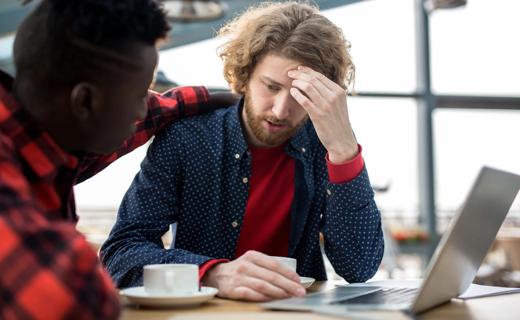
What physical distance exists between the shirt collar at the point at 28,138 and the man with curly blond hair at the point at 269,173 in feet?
1.50

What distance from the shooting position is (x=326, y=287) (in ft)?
4.04

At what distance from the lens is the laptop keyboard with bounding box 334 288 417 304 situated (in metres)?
0.99

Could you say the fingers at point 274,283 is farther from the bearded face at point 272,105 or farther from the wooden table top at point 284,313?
the bearded face at point 272,105

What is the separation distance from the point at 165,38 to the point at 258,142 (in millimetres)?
785

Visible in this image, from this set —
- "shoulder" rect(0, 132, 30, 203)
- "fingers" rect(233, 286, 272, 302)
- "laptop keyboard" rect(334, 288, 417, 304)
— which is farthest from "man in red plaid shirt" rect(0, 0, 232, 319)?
"laptop keyboard" rect(334, 288, 417, 304)

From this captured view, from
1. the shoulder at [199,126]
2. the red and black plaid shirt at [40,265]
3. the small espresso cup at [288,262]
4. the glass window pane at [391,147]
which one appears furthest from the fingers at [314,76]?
the glass window pane at [391,147]

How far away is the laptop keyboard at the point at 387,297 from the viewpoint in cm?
99

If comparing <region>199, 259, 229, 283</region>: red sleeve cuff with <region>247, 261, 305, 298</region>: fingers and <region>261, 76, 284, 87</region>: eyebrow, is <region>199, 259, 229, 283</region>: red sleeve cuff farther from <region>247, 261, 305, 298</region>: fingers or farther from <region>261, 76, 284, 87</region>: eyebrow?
<region>261, 76, 284, 87</region>: eyebrow

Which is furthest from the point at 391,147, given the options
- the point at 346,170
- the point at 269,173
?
the point at 346,170

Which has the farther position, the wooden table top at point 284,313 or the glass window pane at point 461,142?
the glass window pane at point 461,142

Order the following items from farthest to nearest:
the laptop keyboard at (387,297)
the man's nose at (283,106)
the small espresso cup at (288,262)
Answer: the man's nose at (283,106) → the small espresso cup at (288,262) → the laptop keyboard at (387,297)

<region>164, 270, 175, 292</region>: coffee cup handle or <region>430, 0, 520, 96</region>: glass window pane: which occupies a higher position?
<region>164, 270, 175, 292</region>: coffee cup handle

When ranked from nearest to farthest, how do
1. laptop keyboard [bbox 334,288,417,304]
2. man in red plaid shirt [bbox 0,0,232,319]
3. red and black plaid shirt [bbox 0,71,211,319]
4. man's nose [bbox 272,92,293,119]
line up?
red and black plaid shirt [bbox 0,71,211,319]
man in red plaid shirt [bbox 0,0,232,319]
laptop keyboard [bbox 334,288,417,304]
man's nose [bbox 272,92,293,119]

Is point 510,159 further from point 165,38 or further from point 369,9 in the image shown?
point 165,38
